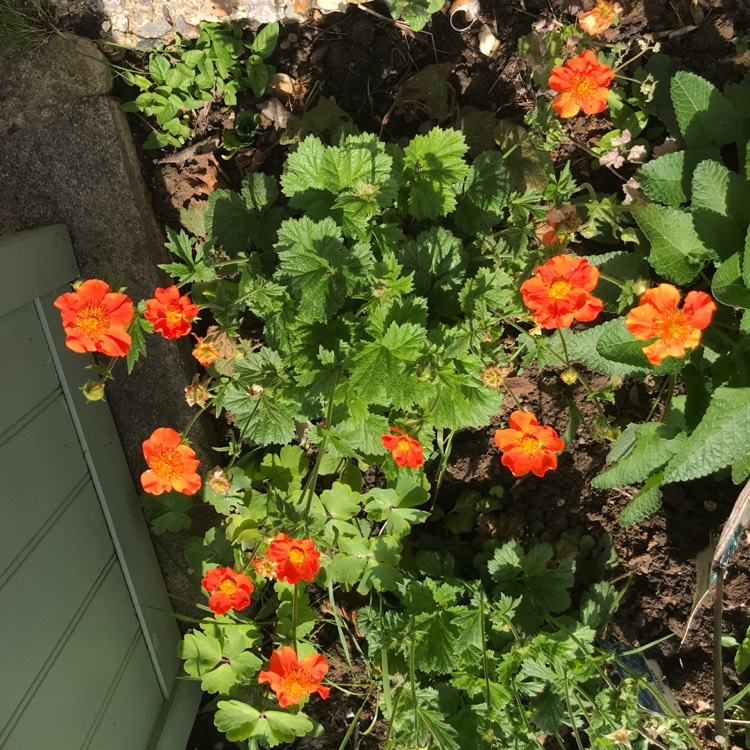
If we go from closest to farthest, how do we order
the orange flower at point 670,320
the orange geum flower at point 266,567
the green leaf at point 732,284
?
1. the orange flower at point 670,320
2. the green leaf at point 732,284
3. the orange geum flower at point 266,567

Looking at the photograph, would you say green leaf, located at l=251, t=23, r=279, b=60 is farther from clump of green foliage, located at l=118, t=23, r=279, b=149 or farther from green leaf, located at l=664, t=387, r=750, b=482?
green leaf, located at l=664, t=387, r=750, b=482

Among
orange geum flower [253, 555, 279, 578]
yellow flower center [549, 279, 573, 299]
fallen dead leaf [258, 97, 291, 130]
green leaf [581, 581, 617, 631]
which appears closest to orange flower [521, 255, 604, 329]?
yellow flower center [549, 279, 573, 299]

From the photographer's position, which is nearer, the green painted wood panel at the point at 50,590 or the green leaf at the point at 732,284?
the green painted wood panel at the point at 50,590

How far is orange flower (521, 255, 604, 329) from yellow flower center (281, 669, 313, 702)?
120cm

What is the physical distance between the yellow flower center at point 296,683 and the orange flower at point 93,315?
3.44 feet

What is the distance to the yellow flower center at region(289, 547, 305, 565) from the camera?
1.84 meters

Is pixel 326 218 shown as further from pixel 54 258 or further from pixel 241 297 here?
pixel 54 258

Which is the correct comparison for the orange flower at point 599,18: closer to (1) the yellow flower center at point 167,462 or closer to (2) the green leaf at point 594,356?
(2) the green leaf at point 594,356

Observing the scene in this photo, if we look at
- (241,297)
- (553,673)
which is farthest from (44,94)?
(553,673)

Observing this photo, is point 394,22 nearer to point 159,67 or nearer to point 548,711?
point 159,67

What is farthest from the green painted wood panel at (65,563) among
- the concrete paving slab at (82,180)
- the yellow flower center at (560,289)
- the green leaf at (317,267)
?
the yellow flower center at (560,289)

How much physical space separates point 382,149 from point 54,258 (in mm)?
1205

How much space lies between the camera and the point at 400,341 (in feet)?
6.45

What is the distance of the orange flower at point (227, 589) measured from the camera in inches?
76.6
